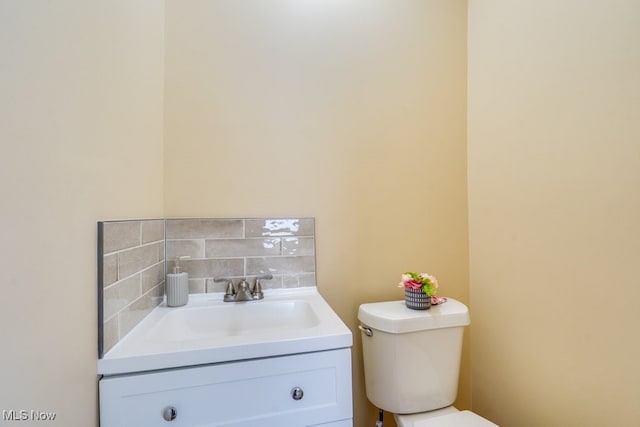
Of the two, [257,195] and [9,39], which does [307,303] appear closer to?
[257,195]

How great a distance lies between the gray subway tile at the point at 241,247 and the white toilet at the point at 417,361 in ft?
1.71

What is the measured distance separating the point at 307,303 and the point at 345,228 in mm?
419

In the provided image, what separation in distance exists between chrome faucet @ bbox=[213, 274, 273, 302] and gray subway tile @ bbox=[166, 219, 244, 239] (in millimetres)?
200

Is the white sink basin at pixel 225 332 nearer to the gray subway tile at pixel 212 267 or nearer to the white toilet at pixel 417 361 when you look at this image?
the gray subway tile at pixel 212 267

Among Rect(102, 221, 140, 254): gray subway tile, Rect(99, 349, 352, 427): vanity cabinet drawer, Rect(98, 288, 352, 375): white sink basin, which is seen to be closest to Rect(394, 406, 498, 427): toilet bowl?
Rect(99, 349, 352, 427): vanity cabinet drawer

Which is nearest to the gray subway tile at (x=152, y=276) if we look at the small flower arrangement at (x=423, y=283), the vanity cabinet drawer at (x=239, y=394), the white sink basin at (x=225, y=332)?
the white sink basin at (x=225, y=332)

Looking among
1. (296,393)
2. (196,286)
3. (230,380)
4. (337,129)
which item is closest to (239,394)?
(230,380)

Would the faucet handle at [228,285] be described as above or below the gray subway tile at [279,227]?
below

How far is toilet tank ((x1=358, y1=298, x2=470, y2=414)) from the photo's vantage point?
1161 mm

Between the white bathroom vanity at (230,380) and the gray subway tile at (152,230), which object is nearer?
the white bathroom vanity at (230,380)

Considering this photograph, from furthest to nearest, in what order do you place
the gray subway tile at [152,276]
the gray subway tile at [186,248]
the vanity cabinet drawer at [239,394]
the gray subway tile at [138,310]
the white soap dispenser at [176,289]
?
the gray subway tile at [186,248] → the white soap dispenser at [176,289] → the gray subway tile at [152,276] → the gray subway tile at [138,310] → the vanity cabinet drawer at [239,394]

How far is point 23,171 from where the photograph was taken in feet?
1.65

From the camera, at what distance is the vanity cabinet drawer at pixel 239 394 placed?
0.71 metres

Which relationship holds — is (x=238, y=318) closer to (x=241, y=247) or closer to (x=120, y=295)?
(x=241, y=247)
